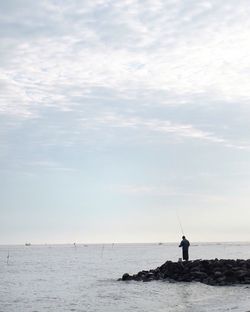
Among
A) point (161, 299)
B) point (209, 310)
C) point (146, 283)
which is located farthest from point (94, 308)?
point (146, 283)

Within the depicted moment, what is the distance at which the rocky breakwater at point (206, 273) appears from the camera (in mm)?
28469

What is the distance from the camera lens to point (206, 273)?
3033 cm

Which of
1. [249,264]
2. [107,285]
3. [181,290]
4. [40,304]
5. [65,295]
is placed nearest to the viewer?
[40,304]

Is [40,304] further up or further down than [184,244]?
further down

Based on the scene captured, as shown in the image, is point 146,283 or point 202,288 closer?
point 202,288

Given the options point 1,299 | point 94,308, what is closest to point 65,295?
point 1,299

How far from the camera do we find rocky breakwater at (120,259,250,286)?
A: 93.4 ft

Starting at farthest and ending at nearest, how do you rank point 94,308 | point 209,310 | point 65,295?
point 65,295, point 94,308, point 209,310

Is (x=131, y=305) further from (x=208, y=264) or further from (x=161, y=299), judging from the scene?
(x=208, y=264)

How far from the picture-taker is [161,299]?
24.4 m

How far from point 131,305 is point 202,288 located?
18.0 ft

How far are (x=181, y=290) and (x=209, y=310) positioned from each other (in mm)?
6948

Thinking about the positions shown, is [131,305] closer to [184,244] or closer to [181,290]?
[181,290]

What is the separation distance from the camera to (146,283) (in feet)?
102
